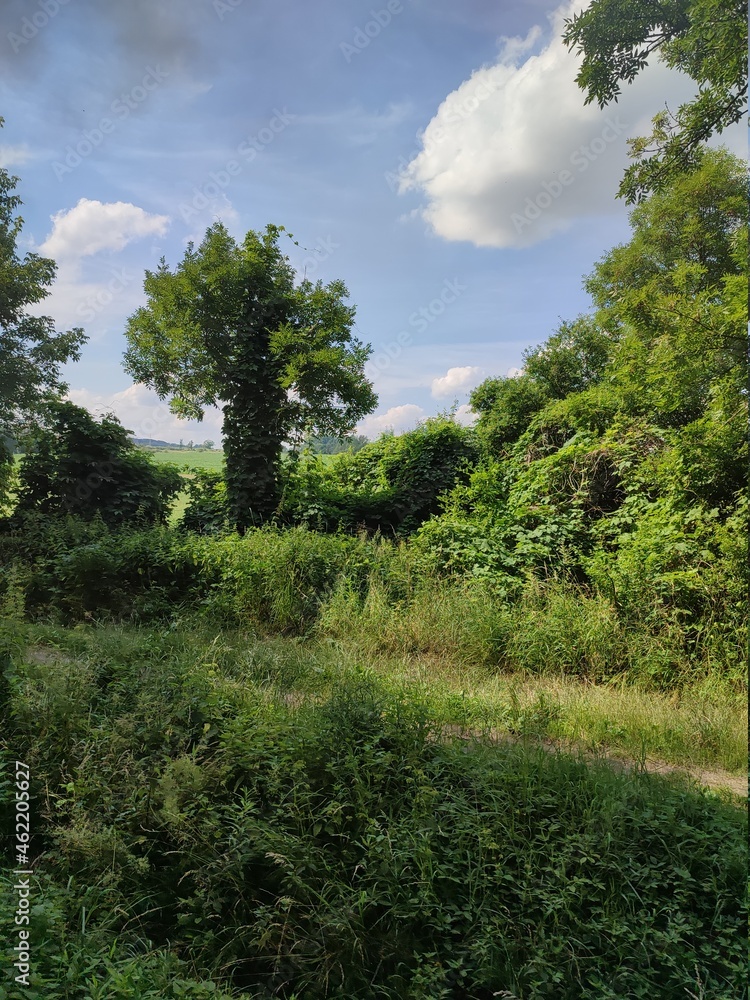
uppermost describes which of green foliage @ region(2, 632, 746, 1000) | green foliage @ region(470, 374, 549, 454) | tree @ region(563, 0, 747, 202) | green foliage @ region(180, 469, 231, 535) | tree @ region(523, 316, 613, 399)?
tree @ region(563, 0, 747, 202)

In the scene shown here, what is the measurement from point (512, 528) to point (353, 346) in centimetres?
579

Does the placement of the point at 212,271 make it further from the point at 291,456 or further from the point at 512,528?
the point at 512,528

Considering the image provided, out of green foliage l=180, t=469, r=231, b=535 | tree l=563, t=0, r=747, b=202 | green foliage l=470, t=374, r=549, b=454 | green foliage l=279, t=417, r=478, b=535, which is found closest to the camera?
tree l=563, t=0, r=747, b=202

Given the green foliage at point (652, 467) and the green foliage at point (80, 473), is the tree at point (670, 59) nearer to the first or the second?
the green foliage at point (652, 467)

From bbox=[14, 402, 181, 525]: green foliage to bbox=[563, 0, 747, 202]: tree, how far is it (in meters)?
9.80

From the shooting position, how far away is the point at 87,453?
447 inches

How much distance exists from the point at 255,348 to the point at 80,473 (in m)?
4.25

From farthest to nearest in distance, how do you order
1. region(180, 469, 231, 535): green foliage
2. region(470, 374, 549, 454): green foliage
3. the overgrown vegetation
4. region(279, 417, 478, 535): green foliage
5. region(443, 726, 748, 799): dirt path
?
region(180, 469, 231, 535): green foliage
region(279, 417, 478, 535): green foliage
region(470, 374, 549, 454): green foliage
region(443, 726, 748, 799): dirt path
the overgrown vegetation

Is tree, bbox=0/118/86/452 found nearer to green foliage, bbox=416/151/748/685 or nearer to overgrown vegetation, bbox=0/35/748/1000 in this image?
overgrown vegetation, bbox=0/35/748/1000

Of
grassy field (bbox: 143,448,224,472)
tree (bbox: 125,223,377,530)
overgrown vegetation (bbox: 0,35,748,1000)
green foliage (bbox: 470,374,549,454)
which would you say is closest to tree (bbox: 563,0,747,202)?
overgrown vegetation (bbox: 0,35,748,1000)

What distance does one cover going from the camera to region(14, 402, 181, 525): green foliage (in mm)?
A: 11148

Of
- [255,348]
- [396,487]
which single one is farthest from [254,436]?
[396,487]

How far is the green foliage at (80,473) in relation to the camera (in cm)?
1115

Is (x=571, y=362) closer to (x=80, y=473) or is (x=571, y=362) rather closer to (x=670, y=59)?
(x=670, y=59)
